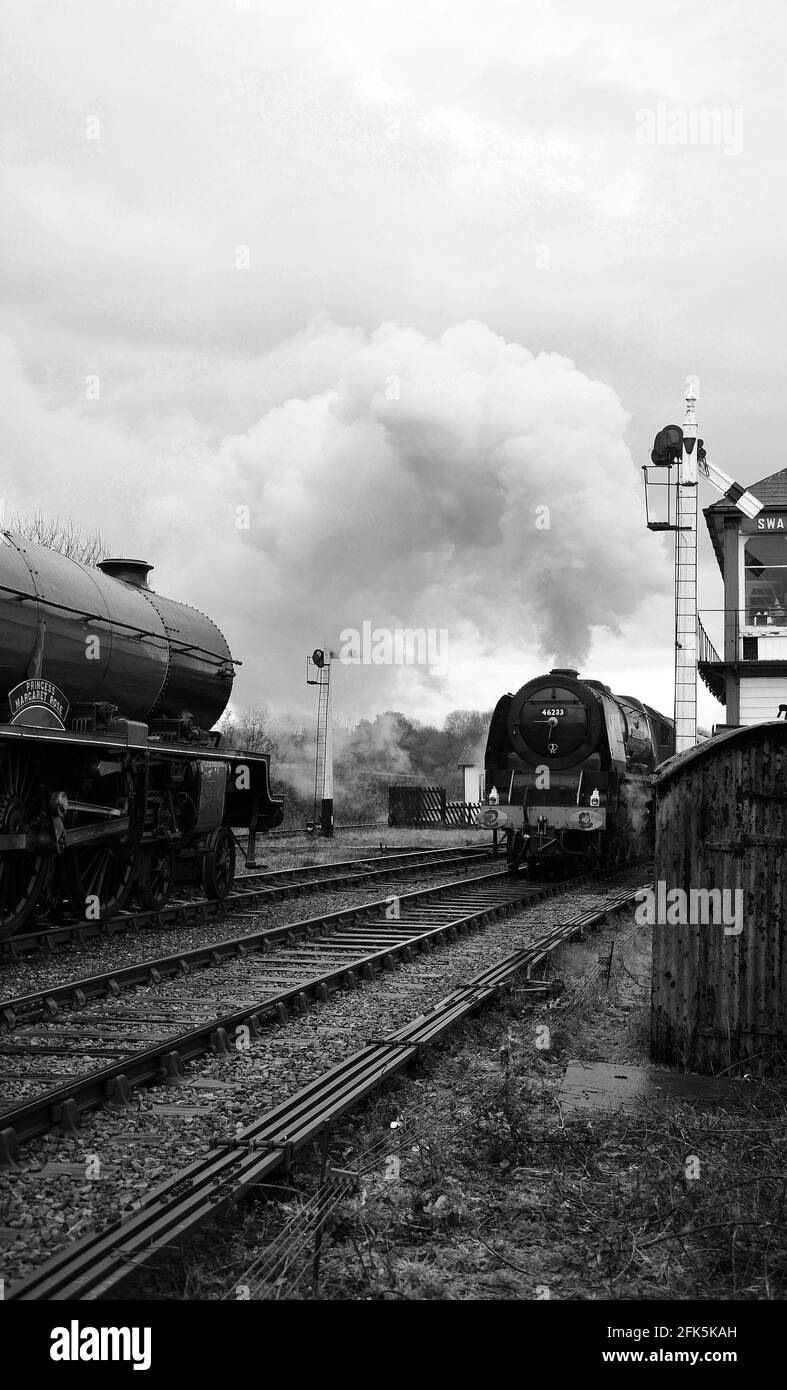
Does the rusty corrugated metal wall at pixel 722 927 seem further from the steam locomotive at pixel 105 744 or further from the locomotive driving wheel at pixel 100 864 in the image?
the locomotive driving wheel at pixel 100 864

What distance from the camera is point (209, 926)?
40.9 feet

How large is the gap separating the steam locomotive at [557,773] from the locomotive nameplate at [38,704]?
28.3 feet

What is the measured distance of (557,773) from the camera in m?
18.4

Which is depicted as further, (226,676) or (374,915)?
(226,676)

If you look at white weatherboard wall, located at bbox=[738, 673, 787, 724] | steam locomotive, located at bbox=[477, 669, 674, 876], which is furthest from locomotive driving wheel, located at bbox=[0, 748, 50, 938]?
white weatherboard wall, located at bbox=[738, 673, 787, 724]

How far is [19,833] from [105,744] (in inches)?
56.1

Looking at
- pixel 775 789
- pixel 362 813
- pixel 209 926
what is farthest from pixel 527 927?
pixel 362 813

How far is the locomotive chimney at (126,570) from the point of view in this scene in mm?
13664

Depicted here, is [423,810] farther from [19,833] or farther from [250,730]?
[19,833]

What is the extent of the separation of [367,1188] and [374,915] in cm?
906

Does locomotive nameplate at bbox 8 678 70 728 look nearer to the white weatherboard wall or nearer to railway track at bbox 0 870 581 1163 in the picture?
railway track at bbox 0 870 581 1163

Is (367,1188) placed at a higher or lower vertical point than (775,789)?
lower

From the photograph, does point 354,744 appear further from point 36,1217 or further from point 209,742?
point 36,1217

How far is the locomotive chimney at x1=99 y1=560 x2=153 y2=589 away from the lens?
44.8ft
